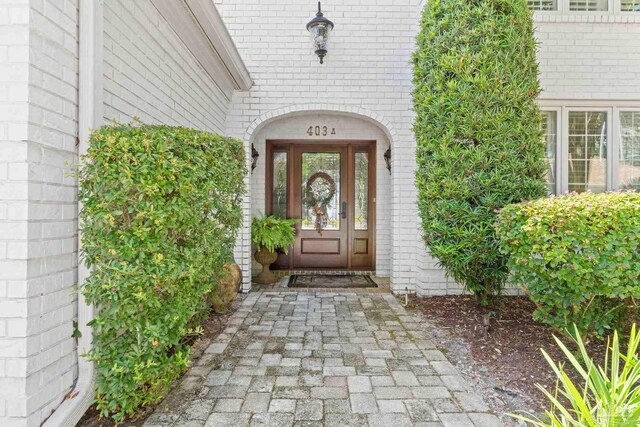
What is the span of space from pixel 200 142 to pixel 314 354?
1.85 m

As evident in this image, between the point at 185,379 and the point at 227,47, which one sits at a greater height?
the point at 227,47

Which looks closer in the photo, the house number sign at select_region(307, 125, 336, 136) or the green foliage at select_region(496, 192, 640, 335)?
the green foliage at select_region(496, 192, 640, 335)

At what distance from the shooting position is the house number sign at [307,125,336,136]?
18.1 feet

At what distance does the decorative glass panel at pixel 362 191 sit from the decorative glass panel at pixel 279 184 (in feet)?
3.90

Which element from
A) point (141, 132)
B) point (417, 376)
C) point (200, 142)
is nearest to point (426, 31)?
point (200, 142)

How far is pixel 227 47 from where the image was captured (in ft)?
12.0

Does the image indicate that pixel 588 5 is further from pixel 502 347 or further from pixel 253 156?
pixel 253 156

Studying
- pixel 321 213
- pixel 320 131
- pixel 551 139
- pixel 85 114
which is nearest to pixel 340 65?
pixel 320 131

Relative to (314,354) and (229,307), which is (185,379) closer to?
(314,354)

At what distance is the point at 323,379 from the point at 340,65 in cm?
391

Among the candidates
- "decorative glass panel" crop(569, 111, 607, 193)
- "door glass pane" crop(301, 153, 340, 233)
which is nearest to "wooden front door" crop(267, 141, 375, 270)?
"door glass pane" crop(301, 153, 340, 233)

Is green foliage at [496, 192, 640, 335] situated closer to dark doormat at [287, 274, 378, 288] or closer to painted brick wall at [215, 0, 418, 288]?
painted brick wall at [215, 0, 418, 288]

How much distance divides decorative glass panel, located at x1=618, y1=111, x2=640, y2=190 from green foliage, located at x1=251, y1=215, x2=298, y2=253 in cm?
446

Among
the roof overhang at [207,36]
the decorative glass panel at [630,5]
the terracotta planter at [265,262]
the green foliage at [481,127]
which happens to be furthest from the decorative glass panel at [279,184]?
the decorative glass panel at [630,5]
